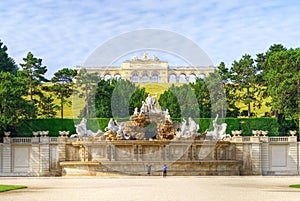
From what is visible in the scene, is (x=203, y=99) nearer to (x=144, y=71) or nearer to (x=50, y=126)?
(x=50, y=126)

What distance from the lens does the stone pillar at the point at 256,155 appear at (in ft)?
188

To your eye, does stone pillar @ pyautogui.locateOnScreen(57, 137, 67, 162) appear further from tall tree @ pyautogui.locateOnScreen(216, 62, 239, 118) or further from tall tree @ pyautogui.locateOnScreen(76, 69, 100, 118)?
tall tree @ pyautogui.locateOnScreen(216, 62, 239, 118)

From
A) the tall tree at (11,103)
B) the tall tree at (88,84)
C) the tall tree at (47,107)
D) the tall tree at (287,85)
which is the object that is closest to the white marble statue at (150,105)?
the tall tree at (11,103)

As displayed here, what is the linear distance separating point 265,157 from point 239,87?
51.5 ft

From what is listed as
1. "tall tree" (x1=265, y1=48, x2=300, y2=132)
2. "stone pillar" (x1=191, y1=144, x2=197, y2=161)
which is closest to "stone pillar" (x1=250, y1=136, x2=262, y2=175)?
"tall tree" (x1=265, y1=48, x2=300, y2=132)

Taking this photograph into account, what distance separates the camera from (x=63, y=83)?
240 ft

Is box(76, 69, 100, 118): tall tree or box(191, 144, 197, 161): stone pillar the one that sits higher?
box(76, 69, 100, 118): tall tree

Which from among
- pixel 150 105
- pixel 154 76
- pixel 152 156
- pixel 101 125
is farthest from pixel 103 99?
pixel 154 76

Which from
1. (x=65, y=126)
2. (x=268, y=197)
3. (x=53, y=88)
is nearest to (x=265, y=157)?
(x=65, y=126)

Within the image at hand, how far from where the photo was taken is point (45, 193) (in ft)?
99.3

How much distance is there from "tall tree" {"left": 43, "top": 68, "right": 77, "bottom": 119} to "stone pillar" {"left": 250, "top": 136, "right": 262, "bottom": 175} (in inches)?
940

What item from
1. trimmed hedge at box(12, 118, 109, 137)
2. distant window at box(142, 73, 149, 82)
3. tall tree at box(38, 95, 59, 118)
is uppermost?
distant window at box(142, 73, 149, 82)

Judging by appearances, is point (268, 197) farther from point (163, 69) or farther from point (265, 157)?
point (163, 69)

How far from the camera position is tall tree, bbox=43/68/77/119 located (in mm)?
71812
